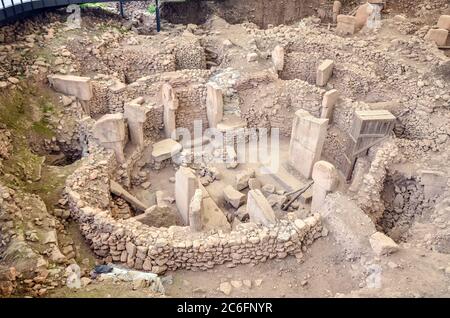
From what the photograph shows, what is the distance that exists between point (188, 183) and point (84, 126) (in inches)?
133

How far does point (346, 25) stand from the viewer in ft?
42.1

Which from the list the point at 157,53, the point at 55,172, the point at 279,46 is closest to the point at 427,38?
the point at 279,46

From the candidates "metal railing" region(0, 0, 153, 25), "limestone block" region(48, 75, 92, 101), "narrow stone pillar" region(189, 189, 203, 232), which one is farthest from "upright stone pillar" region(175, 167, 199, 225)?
"metal railing" region(0, 0, 153, 25)

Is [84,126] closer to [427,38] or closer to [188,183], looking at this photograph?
[188,183]

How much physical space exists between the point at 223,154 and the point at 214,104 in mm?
1410

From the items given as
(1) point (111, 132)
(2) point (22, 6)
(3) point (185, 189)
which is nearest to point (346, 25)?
(3) point (185, 189)

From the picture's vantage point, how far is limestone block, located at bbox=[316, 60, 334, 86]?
11172mm

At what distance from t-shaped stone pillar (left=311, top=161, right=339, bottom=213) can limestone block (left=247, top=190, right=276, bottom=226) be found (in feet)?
3.82

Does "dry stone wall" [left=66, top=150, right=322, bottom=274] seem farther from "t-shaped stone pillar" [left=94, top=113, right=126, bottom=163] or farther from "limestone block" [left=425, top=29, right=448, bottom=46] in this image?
"limestone block" [left=425, top=29, right=448, bottom=46]

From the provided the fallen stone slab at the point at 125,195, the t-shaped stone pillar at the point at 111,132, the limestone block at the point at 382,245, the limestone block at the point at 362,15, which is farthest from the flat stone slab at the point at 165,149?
the limestone block at the point at 362,15

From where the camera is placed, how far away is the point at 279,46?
38.1 feet

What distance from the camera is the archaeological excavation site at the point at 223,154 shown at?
6.45 meters

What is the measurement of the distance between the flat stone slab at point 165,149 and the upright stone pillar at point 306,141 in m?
2.96

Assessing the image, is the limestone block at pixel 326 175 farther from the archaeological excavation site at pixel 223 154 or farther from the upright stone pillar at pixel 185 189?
the upright stone pillar at pixel 185 189
